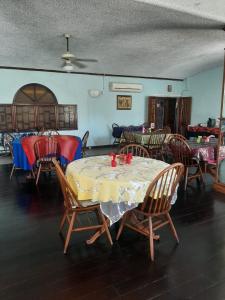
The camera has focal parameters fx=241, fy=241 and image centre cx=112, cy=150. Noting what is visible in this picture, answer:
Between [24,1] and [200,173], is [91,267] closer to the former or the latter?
[200,173]

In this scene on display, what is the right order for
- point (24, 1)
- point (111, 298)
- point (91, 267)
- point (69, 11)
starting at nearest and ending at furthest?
1. point (111, 298)
2. point (91, 267)
3. point (24, 1)
4. point (69, 11)

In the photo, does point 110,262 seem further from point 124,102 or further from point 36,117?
point 124,102

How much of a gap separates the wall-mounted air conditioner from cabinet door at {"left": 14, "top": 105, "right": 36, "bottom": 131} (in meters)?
2.73

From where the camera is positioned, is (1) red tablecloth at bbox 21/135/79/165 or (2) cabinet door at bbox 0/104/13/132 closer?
(1) red tablecloth at bbox 21/135/79/165

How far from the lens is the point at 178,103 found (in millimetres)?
10062

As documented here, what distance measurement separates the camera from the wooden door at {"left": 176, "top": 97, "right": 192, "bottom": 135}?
32.6 ft

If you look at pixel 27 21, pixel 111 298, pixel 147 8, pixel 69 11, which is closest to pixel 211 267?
pixel 111 298

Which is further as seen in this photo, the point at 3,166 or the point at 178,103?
the point at 178,103

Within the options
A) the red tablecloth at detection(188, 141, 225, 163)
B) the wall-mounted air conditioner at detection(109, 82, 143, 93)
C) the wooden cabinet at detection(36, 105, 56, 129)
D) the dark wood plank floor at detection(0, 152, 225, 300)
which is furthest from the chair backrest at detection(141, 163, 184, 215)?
the wall-mounted air conditioner at detection(109, 82, 143, 93)

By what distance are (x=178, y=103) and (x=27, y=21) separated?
285 inches

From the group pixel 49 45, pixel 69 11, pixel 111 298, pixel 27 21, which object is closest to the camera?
pixel 111 298

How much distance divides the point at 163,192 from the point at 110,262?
2.63 feet
